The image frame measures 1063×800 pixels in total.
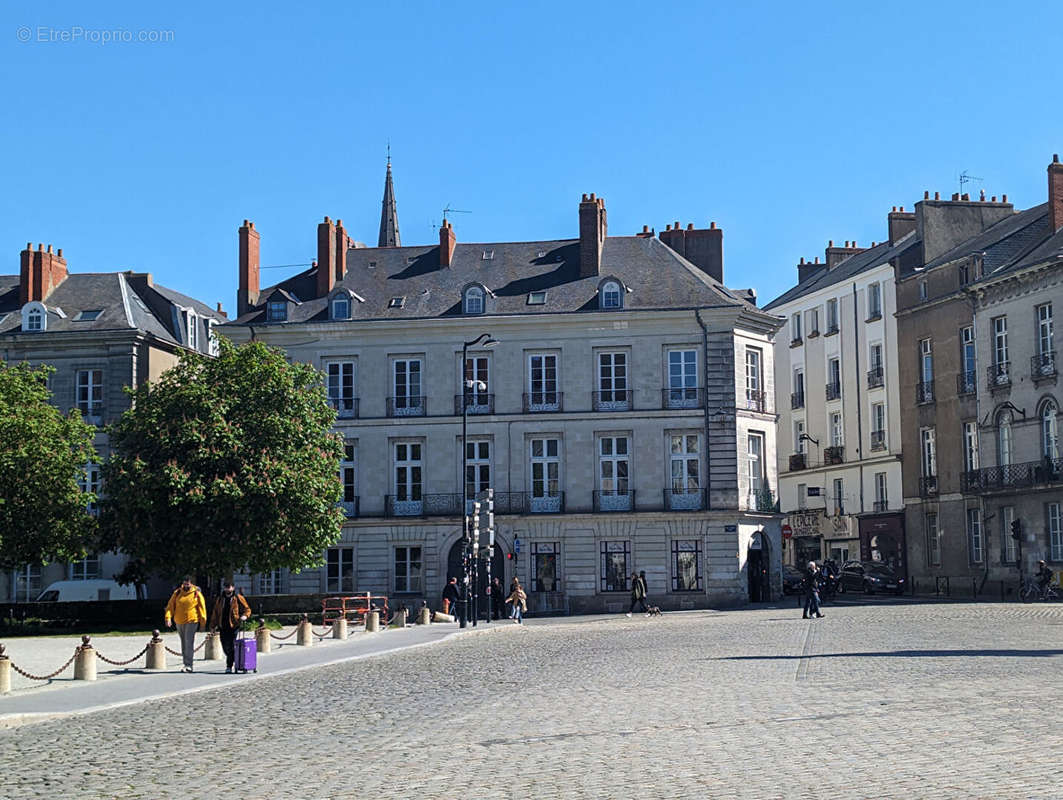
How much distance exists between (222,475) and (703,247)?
81.2ft

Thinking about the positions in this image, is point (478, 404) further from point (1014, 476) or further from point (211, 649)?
point (211, 649)

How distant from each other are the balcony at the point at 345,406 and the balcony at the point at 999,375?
23.3 metres

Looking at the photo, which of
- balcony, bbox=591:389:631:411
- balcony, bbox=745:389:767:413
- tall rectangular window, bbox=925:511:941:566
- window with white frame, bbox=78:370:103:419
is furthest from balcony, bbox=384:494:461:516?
tall rectangular window, bbox=925:511:941:566

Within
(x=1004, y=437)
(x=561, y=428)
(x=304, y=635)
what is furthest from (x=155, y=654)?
(x=1004, y=437)

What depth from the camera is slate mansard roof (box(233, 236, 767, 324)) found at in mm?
53250

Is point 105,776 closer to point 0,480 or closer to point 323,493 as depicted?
point 323,493

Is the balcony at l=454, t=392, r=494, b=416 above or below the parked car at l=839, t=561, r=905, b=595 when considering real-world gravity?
above

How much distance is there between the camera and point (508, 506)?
52188mm

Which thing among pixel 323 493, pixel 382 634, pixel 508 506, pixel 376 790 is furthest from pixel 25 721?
pixel 508 506

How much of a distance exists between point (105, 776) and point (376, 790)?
8.83 ft

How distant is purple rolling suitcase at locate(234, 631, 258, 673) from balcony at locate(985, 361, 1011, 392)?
117 ft

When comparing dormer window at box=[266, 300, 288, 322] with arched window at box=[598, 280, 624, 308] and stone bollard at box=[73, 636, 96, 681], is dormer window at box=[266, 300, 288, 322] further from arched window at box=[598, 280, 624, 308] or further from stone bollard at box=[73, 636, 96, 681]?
stone bollard at box=[73, 636, 96, 681]

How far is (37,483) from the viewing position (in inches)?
1654

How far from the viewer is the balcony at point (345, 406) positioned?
53.5 meters
